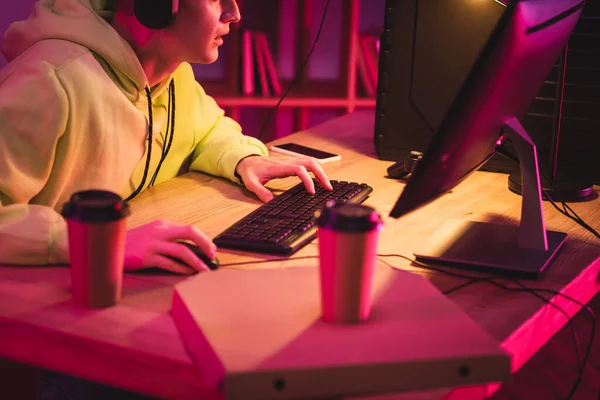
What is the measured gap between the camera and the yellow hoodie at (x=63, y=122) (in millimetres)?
1104

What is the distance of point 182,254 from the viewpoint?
41.9 inches

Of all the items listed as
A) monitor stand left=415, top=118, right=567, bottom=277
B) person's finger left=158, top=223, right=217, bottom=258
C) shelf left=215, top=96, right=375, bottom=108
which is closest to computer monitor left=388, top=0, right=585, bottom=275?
monitor stand left=415, top=118, right=567, bottom=277

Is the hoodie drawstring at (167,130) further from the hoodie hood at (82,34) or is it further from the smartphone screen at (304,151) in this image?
the smartphone screen at (304,151)

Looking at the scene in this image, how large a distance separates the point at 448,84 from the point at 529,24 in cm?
79

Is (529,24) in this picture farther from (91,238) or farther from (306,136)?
(306,136)

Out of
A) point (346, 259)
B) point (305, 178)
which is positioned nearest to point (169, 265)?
point (346, 259)

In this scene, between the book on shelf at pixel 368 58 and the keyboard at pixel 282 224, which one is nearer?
the keyboard at pixel 282 224

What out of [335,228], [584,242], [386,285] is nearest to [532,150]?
[584,242]

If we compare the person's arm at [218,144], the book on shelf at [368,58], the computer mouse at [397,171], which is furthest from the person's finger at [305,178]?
the book on shelf at [368,58]

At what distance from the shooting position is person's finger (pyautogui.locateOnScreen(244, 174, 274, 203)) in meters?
1.49

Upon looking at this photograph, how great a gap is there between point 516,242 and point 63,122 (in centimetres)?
72

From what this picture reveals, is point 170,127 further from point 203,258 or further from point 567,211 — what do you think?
point 567,211

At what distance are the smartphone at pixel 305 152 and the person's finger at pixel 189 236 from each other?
76 cm

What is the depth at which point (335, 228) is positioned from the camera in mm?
843
